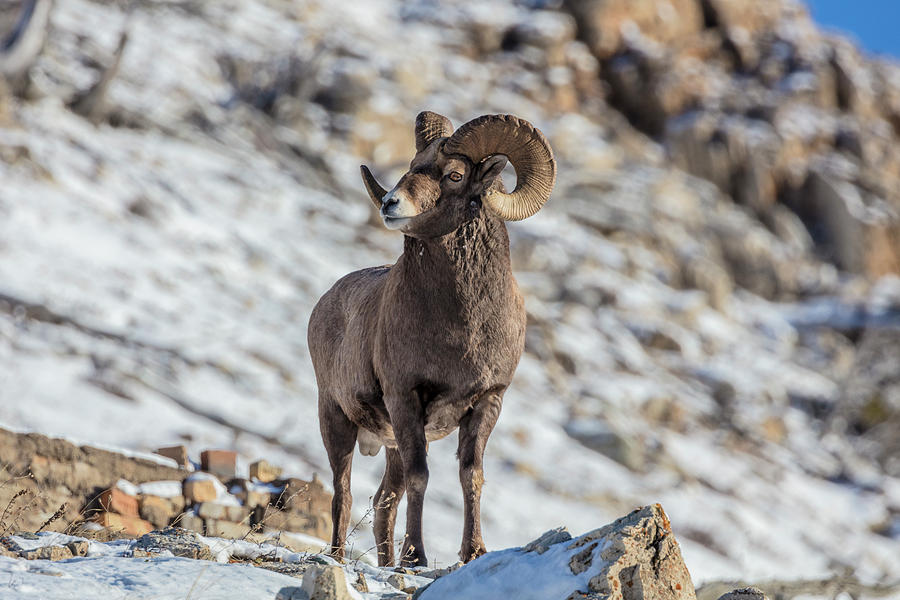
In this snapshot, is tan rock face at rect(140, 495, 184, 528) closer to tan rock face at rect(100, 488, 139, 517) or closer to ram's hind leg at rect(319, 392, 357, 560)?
tan rock face at rect(100, 488, 139, 517)

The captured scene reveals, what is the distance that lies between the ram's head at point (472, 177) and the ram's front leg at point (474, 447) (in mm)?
977

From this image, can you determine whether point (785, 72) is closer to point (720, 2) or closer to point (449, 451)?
point (720, 2)

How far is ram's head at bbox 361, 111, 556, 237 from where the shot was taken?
5445 millimetres

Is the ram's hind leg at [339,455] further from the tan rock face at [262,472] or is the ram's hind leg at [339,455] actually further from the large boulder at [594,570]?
the large boulder at [594,570]

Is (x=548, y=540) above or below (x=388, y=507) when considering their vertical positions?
below

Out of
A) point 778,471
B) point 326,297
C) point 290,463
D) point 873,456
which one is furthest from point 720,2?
point 326,297

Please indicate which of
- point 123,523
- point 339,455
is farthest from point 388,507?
point 123,523

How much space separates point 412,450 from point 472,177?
1.56 meters

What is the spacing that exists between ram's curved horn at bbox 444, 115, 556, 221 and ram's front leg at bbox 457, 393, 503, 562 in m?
1.08

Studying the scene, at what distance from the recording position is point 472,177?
5691 millimetres

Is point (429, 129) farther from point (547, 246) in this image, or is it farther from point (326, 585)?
point (547, 246)

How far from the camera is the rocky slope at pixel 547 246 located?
1430 centimetres

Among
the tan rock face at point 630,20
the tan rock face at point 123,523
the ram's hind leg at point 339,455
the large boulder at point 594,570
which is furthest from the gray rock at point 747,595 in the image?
the tan rock face at point 630,20

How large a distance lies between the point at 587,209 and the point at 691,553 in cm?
1953
